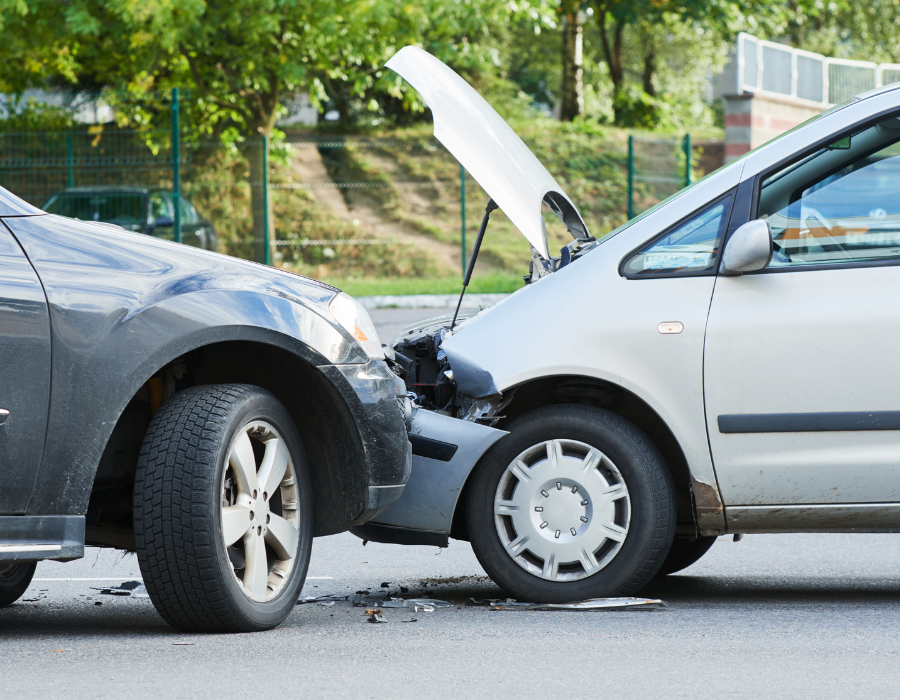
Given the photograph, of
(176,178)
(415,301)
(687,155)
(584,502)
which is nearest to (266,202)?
(176,178)

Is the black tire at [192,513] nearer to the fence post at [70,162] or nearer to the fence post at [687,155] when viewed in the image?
the fence post at [70,162]

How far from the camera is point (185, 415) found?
3967 millimetres

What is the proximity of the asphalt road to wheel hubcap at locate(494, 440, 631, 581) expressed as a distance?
198 mm

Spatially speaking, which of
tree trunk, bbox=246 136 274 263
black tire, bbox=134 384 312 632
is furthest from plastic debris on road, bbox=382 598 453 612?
tree trunk, bbox=246 136 274 263

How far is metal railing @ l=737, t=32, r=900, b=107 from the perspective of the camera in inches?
876

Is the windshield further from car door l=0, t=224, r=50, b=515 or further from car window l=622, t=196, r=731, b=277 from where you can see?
car door l=0, t=224, r=50, b=515

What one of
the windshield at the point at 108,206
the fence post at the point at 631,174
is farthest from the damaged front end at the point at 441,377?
the fence post at the point at 631,174

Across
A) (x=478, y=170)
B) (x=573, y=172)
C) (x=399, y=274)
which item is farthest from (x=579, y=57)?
(x=478, y=170)

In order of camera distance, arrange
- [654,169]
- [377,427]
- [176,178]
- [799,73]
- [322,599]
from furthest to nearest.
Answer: [799,73], [654,169], [176,178], [322,599], [377,427]

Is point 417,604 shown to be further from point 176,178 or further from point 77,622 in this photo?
point 176,178

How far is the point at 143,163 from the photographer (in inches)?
699

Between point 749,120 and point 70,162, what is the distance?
38.3ft

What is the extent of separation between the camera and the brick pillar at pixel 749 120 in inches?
883

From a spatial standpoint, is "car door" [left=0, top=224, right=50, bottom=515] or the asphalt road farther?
"car door" [left=0, top=224, right=50, bottom=515]
